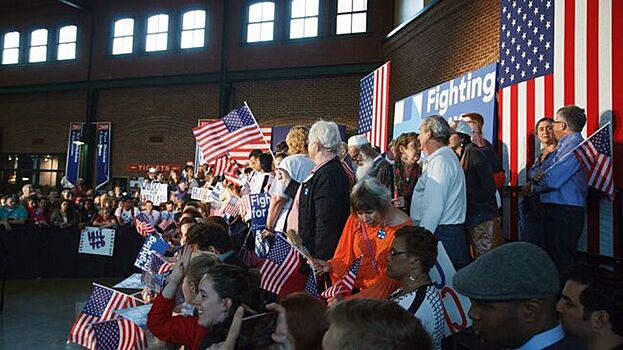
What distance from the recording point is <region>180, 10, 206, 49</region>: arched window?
19438 mm

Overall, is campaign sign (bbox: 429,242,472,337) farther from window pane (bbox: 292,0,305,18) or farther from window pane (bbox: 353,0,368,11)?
window pane (bbox: 292,0,305,18)

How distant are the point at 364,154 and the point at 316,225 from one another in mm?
1900

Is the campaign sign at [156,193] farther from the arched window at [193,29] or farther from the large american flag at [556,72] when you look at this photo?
the large american flag at [556,72]

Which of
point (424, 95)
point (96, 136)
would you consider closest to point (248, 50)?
point (96, 136)

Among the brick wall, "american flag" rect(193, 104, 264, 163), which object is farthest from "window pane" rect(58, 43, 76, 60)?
"american flag" rect(193, 104, 264, 163)

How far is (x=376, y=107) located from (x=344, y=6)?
5227mm

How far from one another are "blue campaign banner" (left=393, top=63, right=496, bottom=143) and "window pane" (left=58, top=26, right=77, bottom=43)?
588 inches

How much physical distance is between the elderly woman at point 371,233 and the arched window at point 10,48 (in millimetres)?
22784

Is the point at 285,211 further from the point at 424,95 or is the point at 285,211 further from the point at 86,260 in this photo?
the point at 86,260

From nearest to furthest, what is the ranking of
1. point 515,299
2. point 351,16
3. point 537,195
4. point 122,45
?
1. point 515,299
2. point 537,195
3. point 351,16
4. point 122,45

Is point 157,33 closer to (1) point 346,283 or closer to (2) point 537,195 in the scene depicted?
(2) point 537,195

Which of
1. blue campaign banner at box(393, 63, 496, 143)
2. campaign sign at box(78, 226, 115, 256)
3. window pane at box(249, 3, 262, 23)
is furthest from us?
window pane at box(249, 3, 262, 23)

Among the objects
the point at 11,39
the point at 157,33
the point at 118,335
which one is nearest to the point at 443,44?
the point at 118,335

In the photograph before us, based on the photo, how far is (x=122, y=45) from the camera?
20.8m
